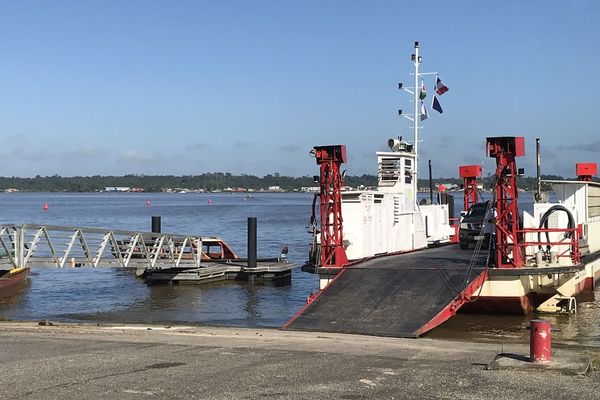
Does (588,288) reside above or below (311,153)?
below

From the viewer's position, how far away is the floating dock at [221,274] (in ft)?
98.7

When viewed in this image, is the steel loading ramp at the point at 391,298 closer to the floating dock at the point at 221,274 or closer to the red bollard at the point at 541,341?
the red bollard at the point at 541,341

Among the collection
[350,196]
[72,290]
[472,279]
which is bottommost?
[72,290]

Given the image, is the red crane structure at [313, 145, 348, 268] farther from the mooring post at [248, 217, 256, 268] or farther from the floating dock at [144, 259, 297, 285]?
the mooring post at [248, 217, 256, 268]

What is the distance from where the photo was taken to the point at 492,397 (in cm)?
890

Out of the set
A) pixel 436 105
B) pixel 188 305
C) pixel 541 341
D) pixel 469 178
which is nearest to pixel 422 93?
pixel 436 105

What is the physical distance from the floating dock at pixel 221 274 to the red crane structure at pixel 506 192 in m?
14.1

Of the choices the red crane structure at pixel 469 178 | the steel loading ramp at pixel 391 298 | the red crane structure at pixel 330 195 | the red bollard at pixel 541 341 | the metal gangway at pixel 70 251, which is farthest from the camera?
the red crane structure at pixel 469 178

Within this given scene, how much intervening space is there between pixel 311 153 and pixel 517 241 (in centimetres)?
579

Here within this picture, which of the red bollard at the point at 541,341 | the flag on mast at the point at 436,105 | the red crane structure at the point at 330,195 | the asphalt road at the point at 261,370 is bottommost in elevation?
the asphalt road at the point at 261,370

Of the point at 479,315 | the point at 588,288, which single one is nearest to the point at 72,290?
the point at 479,315

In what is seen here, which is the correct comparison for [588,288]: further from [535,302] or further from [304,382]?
[304,382]

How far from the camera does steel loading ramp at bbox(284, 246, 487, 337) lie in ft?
50.6

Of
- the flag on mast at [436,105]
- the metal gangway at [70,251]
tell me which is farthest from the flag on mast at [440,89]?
the metal gangway at [70,251]
